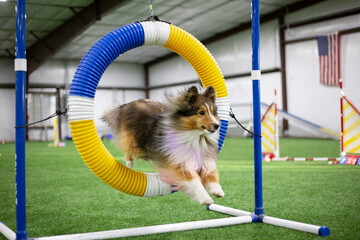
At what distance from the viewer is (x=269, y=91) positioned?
14.4 metres

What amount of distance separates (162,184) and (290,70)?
12.1 m

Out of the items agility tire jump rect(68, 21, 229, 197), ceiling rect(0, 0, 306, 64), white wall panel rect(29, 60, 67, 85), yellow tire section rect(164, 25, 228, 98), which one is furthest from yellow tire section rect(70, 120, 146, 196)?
white wall panel rect(29, 60, 67, 85)

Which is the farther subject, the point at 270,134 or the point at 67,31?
the point at 67,31

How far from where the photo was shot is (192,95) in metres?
2.25

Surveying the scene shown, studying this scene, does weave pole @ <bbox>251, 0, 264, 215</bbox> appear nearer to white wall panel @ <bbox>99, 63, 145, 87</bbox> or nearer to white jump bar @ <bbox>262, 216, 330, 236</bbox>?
white jump bar @ <bbox>262, 216, 330, 236</bbox>

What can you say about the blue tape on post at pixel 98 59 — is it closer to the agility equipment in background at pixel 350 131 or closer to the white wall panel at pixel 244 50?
the agility equipment in background at pixel 350 131

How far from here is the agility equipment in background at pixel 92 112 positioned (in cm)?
224

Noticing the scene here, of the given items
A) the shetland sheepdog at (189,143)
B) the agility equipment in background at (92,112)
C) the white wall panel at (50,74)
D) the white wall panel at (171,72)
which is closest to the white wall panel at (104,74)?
the white wall panel at (50,74)

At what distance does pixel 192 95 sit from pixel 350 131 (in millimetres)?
4312

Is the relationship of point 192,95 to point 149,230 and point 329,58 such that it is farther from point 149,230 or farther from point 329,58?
point 329,58

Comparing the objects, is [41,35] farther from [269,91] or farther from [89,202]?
[89,202]

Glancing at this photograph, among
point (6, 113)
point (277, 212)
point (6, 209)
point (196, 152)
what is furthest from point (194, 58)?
point (6, 113)

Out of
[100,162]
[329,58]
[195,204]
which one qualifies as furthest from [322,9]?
[100,162]

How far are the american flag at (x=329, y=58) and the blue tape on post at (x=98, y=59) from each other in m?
10.9
